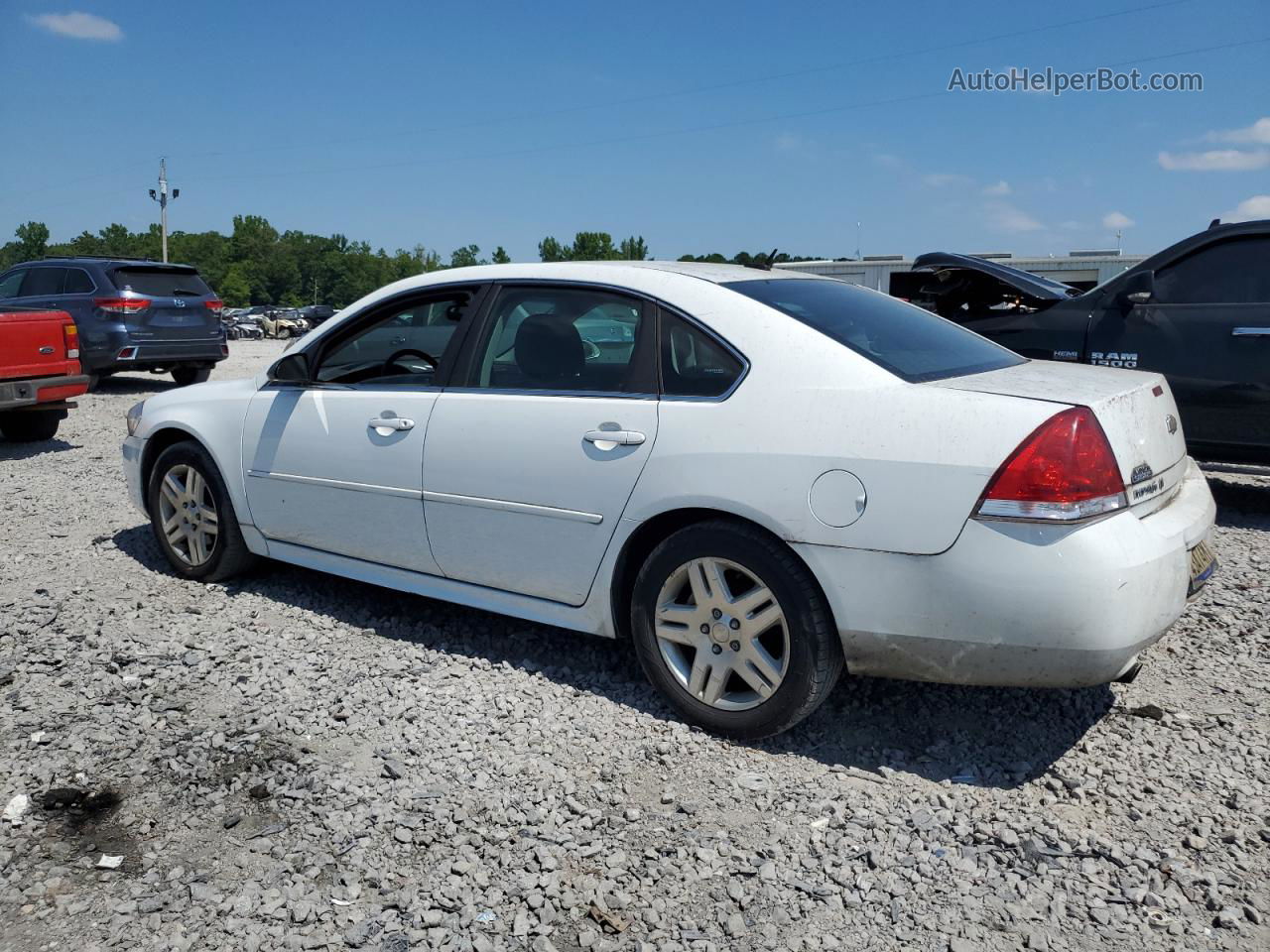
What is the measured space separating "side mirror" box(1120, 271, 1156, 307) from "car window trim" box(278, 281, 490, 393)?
4.63 metres

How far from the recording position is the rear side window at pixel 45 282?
44.6 ft

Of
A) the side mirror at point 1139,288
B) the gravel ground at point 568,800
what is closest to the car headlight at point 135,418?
the gravel ground at point 568,800

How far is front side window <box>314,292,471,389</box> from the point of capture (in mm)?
4246

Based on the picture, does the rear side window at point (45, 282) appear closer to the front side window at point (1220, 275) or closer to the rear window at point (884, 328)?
the rear window at point (884, 328)

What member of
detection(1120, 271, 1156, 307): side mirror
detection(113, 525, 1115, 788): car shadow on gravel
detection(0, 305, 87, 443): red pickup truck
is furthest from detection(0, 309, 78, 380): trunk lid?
detection(1120, 271, 1156, 307): side mirror

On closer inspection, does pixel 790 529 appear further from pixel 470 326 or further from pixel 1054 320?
pixel 1054 320

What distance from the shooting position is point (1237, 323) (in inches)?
254

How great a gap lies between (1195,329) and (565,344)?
471 cm

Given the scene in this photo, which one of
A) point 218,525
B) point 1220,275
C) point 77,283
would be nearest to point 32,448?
point 77,283

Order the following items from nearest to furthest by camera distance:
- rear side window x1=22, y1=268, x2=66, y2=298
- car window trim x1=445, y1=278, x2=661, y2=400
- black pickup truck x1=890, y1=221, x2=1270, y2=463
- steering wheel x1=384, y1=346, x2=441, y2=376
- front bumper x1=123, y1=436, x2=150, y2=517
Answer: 1. car window trim x1=445, y1=278, x2=661, y2=400
2. steering wheel x1=384, y1=346, x2=441, y2=376
3. front bumper x1=123, y1=436, x2=150, y2=517
4. black pickup truck x1=890, y1=221, x2=1270, y2=463
5. rear side window x1=22, y1=268, x2=66, y2=298

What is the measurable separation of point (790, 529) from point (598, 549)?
0.75 meters

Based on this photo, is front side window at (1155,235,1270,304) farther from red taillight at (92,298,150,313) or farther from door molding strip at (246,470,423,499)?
red taillight at (92,298,150,313)

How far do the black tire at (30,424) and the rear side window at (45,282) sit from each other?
14.3ft

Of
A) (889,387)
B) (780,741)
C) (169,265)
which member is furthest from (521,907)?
(169,265)
